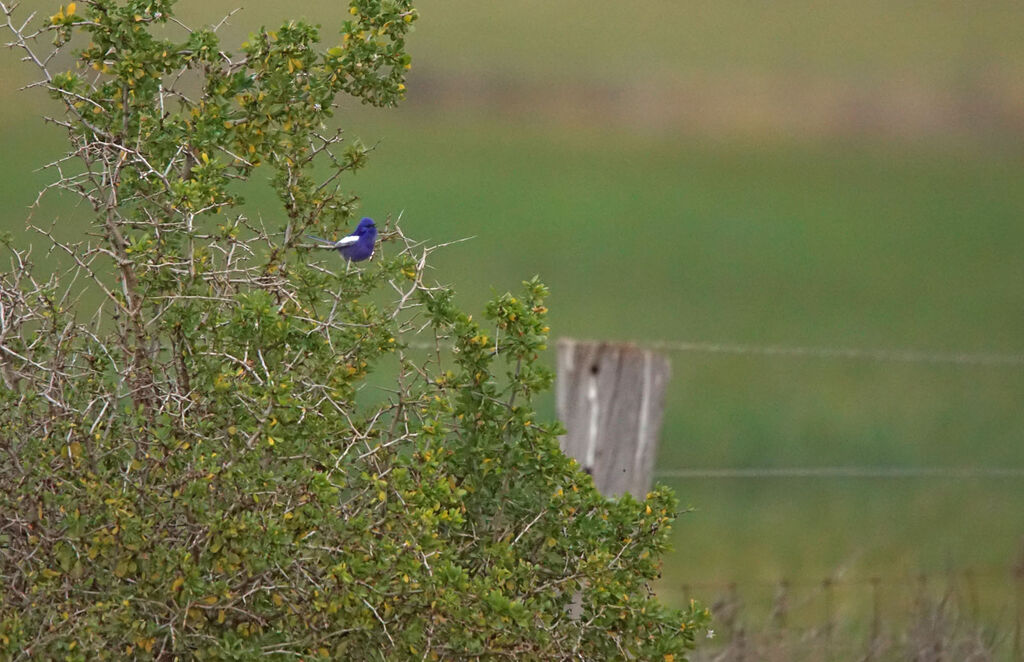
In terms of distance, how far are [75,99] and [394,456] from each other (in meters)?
1.20

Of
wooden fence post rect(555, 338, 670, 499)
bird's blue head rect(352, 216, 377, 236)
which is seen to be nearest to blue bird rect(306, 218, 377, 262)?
bird's blue head rect(352, 216, 377, 236)

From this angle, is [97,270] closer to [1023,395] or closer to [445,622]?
[445,622]

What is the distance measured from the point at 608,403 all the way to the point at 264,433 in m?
1.83

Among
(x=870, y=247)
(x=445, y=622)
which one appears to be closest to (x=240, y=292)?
(x=445, y=622)

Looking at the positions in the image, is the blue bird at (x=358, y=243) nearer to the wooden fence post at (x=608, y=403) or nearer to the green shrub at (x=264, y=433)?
the green shrub at (x=264, y=433)

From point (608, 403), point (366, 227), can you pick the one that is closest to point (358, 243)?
point (366, 227)

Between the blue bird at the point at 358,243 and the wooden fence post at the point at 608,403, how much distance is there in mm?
1005

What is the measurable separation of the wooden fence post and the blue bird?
39.6 inches

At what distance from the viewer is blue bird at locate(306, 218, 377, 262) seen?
405cm

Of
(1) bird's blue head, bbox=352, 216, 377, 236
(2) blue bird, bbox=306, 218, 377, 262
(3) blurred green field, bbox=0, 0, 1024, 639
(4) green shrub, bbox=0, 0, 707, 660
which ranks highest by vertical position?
(3) blurred green field, bbox=0, 0, 1024, 639

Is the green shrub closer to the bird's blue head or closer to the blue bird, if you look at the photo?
the blue bird

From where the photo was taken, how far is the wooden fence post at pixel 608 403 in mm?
5109

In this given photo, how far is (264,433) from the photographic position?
352cm

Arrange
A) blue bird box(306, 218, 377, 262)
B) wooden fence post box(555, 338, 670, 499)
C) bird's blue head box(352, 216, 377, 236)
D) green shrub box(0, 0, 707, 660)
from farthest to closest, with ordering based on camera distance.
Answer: wooden fence post box(555, 338, 670, 499) → bird's blue head box(352, 216, 377, 236) → blue bird box(306, 218, 377, 262) → green shrub box(0, 0, 707, 660)
